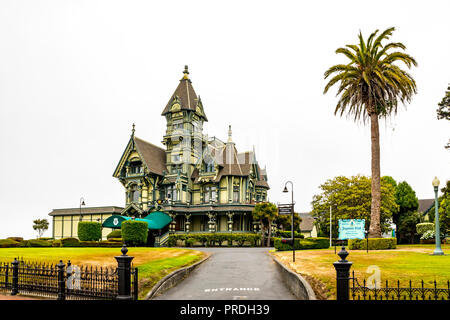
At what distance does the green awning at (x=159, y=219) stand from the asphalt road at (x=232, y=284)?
75.7 ft

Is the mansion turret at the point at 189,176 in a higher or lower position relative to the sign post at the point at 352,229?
higher

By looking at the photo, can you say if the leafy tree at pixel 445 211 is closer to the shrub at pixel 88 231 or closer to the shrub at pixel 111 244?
the shrub at pixel 111 244

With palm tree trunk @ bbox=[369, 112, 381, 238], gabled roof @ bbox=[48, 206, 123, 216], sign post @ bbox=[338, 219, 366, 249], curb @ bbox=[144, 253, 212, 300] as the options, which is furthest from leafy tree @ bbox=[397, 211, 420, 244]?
curb @ bbox=[144, 253, 212, 300]

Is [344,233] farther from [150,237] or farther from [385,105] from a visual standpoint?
[150,237]

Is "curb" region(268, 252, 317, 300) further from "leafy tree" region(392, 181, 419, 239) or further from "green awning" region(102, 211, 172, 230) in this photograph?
"leafy tree" region(392, 181, 419, 239)

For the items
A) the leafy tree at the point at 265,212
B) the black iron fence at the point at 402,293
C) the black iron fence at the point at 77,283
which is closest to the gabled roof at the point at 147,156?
the leafy tree at the point at 265,212

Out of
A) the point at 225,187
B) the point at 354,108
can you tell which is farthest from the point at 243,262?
the point at 225,187

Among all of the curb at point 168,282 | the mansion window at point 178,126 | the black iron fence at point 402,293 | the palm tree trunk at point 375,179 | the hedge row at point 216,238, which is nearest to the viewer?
the black iron fence at point 402,293

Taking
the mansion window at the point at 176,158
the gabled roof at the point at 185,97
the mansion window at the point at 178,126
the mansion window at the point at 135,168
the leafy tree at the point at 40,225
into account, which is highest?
the gabled roof at the point at 185,97

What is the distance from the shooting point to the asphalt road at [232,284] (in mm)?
15141

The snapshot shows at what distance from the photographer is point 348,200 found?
49.9m

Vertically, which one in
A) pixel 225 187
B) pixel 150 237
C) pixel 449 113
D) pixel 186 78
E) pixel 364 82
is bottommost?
pixel 150 237
